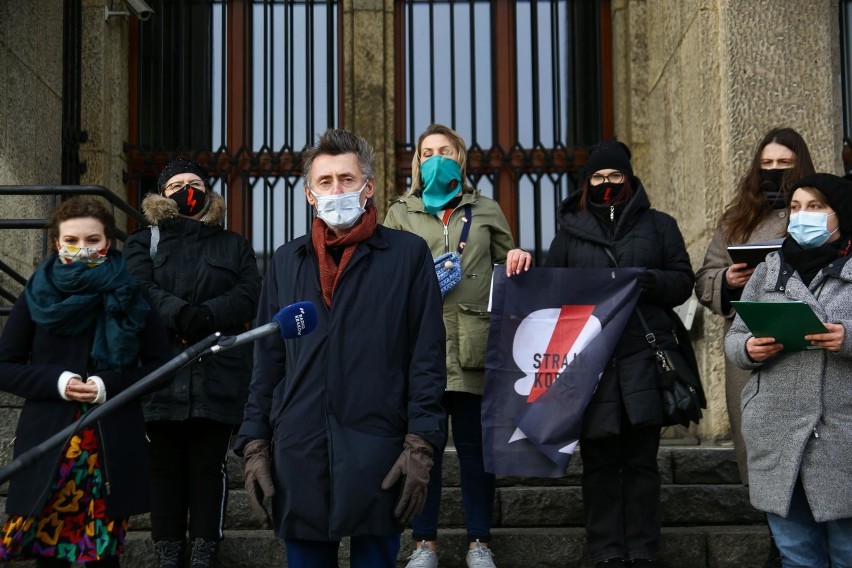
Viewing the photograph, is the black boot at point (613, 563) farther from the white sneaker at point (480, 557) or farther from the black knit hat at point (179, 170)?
the black knit hat at point (179, 170)

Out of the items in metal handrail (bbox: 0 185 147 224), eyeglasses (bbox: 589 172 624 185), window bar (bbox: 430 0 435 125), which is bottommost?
eyeglasses (bbox: 589 172 624 185)

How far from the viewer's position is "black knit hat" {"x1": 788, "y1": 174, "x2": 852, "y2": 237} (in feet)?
15.9

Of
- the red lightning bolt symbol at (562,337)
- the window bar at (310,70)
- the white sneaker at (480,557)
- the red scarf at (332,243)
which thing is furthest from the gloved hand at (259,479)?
the window bar at (310,70)

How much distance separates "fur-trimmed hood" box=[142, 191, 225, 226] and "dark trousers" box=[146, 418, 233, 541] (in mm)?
930

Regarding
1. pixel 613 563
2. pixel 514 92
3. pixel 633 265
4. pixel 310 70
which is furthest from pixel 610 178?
pixel 310 70

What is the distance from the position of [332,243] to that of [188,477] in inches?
74.5

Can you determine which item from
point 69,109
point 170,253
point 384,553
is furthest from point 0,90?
point 384,553

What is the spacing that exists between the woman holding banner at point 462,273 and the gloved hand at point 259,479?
1.55 m

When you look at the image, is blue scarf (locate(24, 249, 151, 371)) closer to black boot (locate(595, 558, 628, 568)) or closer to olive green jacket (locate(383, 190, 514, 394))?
olive green jacket (locate(383, 190, 514, 394))

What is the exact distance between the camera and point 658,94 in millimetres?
9102

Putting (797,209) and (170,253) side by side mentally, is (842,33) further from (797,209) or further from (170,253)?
(170,253)

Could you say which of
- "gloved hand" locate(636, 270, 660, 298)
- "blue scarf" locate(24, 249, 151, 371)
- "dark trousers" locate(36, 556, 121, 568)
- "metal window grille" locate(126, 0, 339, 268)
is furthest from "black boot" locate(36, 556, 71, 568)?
"metal window grille" locate(126, 0, 339, 268)

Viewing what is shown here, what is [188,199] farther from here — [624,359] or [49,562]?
[624,359]

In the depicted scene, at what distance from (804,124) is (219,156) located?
425cm
